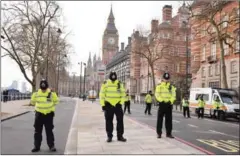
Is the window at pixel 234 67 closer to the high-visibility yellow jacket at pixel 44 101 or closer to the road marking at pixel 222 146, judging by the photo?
the road marking at pixel 222 146

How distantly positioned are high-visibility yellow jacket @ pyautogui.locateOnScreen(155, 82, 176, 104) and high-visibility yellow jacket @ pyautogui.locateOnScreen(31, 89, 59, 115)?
128 inches

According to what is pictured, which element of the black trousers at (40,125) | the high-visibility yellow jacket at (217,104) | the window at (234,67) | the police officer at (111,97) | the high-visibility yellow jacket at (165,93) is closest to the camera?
the black trousers at (40,125)

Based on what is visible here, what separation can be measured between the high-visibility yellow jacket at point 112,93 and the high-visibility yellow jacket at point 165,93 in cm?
170

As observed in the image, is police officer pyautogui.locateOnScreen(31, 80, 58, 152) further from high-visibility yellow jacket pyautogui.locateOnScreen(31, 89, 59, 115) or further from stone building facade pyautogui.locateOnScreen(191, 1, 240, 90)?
stone building facade pyautogui.locateOnScreen(191, 1, 240, 90)

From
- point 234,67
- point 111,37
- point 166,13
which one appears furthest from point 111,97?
point 111,37

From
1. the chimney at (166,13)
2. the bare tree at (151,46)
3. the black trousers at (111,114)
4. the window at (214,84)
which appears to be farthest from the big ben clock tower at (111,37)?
the black trousers at (111,114)

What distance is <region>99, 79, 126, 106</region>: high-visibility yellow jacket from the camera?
10312 millimetres

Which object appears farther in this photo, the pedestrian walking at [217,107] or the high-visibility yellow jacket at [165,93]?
the pedestrian walking at [217,107]

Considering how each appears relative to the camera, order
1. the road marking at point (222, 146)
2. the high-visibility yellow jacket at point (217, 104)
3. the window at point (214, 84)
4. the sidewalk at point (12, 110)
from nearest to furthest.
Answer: the road marking at point (222, 146) → the sidewalk at point (12, 110) → the high-visibility yellow jacket at point (217, 104) → the window at point (214, 84)

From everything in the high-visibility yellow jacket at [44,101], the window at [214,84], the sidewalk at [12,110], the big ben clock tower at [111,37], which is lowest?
the sidewalk at [12,110]

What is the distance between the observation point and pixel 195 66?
60.8 m

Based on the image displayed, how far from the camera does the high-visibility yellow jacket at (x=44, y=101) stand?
9.84 meters

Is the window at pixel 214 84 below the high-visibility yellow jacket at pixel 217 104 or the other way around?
the other way around

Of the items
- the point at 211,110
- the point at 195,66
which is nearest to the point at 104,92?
the point at 211,110
